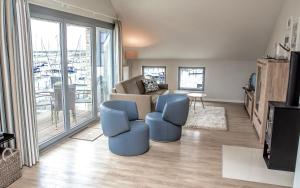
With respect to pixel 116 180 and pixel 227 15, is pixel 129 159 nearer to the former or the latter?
pixel 116 180

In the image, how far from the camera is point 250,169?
11.2ft

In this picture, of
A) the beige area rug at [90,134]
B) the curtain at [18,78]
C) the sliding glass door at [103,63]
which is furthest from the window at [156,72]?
the curtain at [18,78]

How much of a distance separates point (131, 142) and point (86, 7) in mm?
2752

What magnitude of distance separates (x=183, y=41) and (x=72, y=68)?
3.33 meters

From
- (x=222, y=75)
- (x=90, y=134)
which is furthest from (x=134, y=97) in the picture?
(x=222, y=75)

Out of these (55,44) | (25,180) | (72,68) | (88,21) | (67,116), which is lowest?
(25,180)

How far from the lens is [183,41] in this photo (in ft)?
22.6

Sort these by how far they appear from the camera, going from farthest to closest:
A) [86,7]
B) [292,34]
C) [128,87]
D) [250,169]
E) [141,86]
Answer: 1. [141,86]
2. [128,87]
3. [86,7]
4. [292,34]
5. [250,169]

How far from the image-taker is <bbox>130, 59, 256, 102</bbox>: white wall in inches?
290

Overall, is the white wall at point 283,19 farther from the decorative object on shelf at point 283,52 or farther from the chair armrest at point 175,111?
the chair armrest at point 175,111

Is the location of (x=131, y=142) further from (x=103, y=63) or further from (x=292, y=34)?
(x=292, y=34)

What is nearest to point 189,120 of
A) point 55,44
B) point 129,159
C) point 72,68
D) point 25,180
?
point 129,159

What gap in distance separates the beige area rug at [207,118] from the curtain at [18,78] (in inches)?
117

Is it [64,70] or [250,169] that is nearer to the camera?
[250,169]
